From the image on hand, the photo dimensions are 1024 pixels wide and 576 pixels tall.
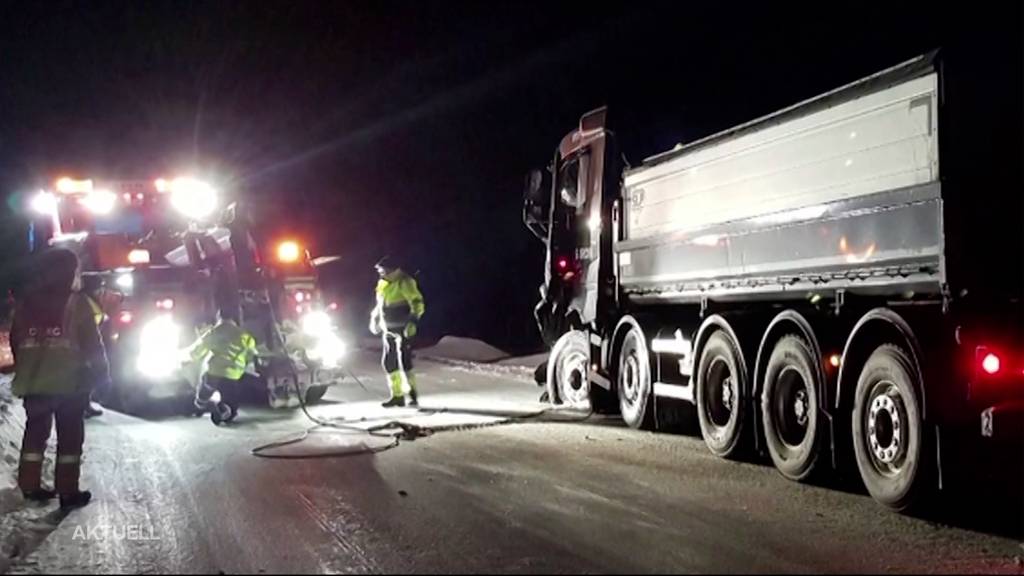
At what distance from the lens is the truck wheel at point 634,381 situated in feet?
36.2

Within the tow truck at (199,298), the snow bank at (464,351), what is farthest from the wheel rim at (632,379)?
the snow bank at (464,351)

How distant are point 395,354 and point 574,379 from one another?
2322mm

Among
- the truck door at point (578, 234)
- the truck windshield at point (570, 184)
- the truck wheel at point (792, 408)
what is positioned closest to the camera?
the truck wheel at point (792, 408)

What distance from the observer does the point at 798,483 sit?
8070 millimetres

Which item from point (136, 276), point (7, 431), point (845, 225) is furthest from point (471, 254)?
point (845, 225)

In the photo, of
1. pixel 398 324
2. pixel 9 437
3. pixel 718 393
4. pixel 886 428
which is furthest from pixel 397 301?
pixel 886 428

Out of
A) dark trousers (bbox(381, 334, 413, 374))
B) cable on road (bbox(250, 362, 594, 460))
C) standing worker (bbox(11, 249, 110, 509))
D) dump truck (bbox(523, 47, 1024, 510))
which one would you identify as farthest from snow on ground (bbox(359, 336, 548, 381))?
standing worker (bbox(11, 249, 110, 509))

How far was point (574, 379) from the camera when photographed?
12.9 metres

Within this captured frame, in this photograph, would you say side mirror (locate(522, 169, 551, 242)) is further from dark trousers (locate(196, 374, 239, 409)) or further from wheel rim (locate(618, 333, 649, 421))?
dark trousers (locate(196, 374, 239, 409))

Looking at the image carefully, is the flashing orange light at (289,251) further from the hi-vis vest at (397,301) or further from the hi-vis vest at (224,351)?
the hi-vis vest at (224,351)

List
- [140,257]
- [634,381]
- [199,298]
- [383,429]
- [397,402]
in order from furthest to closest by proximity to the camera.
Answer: [140,257] < [199,298] < [397,402] < [634,381] < [383,429]

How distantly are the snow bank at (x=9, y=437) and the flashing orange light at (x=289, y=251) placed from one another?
3755mm

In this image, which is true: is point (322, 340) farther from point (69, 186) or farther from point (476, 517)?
point (476, 517)

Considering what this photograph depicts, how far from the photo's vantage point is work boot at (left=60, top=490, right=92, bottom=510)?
24.4ft
